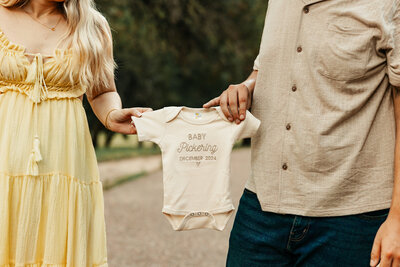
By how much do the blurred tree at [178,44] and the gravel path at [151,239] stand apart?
330cm

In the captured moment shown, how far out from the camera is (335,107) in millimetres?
2098

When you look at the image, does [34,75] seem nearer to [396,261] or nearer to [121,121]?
[121,121]

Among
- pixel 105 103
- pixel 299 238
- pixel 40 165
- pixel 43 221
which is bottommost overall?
pixel 43 221

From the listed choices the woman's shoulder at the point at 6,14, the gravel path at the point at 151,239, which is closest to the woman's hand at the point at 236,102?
the woman's shoulder at the point at 6,14

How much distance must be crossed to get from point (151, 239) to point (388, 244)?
6430 millimetres

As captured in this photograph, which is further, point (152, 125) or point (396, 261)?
point (152, 125)

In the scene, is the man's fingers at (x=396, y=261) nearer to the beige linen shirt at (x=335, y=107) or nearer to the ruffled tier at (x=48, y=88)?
the beige linen shirt at (x=335, y=107)

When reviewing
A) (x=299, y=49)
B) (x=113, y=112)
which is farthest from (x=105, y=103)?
(x=299, y=49)

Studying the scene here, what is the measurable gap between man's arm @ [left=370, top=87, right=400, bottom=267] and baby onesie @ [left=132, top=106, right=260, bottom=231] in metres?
0.65

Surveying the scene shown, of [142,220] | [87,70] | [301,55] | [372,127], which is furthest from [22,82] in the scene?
[142,220]

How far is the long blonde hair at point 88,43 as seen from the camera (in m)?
2.50

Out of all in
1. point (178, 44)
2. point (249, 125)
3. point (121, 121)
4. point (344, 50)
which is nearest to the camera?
point (344, 50)

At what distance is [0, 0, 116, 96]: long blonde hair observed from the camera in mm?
2500

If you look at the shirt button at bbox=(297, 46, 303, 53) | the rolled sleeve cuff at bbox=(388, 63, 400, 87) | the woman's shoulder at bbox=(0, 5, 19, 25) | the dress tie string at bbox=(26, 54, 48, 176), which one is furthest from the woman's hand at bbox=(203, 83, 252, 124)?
the woman's shoulder at bbox=(0, 5, 19, 25)
